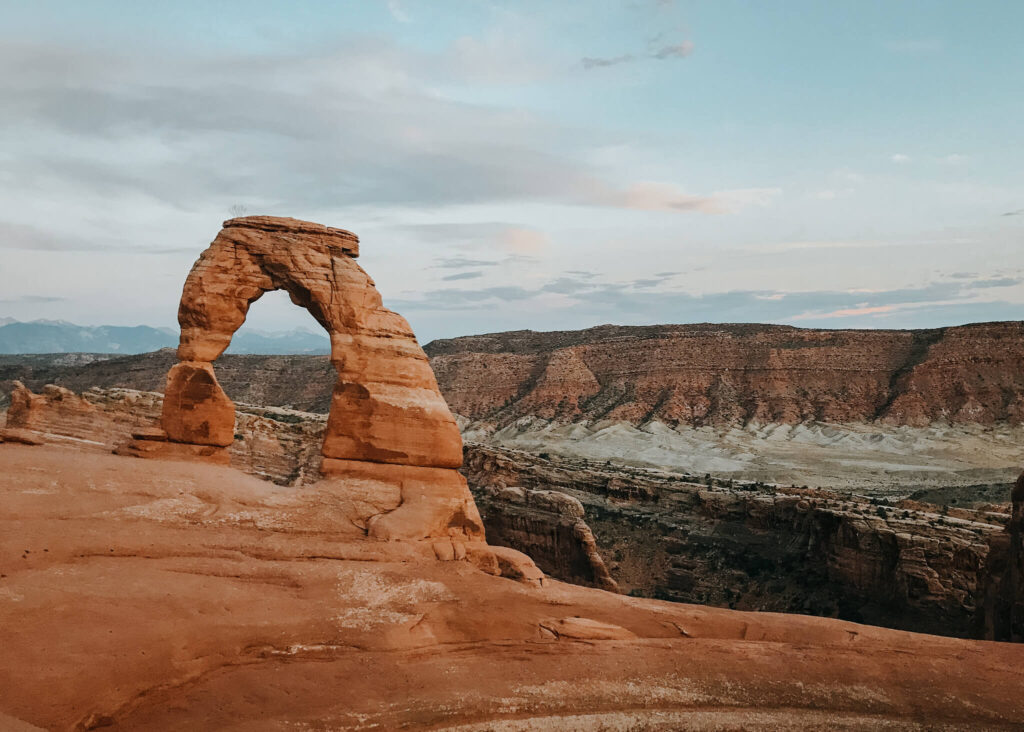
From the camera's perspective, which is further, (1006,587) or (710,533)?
(710,533)

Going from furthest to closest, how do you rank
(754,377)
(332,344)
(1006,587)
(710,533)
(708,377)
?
Result: (708,377), (754,377), (710,533), (1006,587), (332,344)

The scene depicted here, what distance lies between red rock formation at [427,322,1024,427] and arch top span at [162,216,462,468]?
2222 inches

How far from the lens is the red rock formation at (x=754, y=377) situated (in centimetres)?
6750

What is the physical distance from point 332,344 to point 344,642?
6.82 meters

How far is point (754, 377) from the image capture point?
72.9 m

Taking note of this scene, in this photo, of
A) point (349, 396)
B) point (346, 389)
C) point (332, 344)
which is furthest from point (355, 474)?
point (332, 344)

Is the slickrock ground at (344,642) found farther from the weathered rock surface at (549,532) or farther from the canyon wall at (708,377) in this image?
the canyon wall at (708,377)

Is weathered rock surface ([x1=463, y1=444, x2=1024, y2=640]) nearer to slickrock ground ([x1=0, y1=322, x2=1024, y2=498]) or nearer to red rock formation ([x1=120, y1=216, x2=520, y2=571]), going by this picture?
red rock formation ([x1=120, y1=216, x2=520, y2=571])

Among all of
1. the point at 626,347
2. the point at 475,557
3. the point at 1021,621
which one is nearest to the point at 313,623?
the point at 475,557

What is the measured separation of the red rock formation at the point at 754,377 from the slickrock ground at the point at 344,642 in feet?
193

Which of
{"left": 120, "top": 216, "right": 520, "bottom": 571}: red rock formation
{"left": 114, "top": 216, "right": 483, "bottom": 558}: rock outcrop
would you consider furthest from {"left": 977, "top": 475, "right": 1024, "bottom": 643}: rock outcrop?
{"left": 114, "top": 216, "right": 483, "bottom": 558}: rock outcrop

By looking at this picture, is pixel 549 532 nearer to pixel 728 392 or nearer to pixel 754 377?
pixel 728 392

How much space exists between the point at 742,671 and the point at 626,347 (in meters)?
70.4

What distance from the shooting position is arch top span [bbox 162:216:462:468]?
14320 mm
